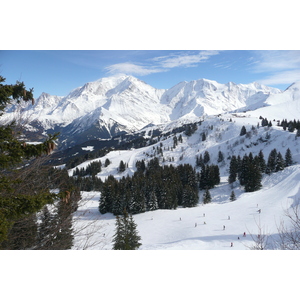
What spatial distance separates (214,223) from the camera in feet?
96.5

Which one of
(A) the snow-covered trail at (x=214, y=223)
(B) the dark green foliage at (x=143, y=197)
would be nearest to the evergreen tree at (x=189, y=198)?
(B) the dark green foliage at (x=143, y=197)

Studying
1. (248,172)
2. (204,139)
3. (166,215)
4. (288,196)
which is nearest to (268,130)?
(204,139)

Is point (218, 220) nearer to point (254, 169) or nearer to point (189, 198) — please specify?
point (189, 198)

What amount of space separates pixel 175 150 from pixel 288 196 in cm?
8959

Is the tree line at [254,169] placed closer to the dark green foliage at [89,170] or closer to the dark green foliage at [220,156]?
the dark green foliage at [220,156]

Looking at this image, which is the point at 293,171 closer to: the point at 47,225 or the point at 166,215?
the point at 166,215

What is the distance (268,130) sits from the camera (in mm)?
98500

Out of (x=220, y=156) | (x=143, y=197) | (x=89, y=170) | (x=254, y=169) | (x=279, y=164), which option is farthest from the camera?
(x=89, y=170)

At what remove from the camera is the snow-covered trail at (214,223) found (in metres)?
22.0

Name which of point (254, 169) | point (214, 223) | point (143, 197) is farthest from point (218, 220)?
point (254, 169)

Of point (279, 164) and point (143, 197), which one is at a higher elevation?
point (279, 164)

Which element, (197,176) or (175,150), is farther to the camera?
(175,150)

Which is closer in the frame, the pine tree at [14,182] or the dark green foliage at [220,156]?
the pine tree at [14,182]

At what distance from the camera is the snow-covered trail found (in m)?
22.0
